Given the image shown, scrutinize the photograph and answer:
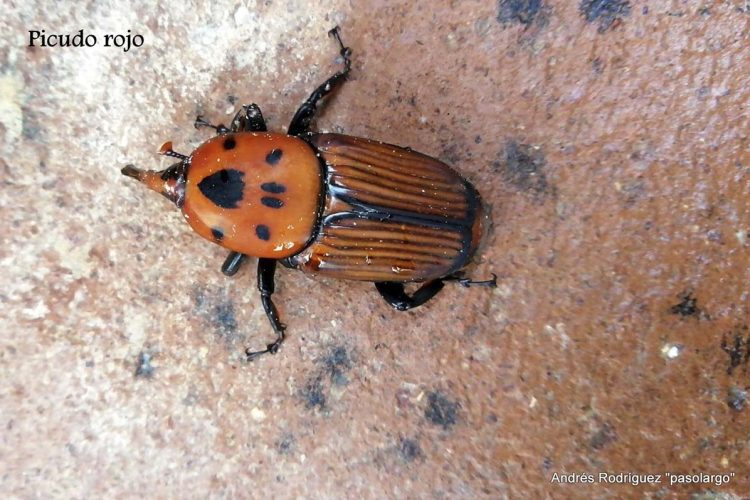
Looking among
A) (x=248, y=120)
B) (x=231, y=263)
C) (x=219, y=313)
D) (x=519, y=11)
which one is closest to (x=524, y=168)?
(x=519, y=11)

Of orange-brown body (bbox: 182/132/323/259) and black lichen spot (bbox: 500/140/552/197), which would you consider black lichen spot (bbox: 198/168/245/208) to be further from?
black lichen spot (bbox: 500/140/552/197)

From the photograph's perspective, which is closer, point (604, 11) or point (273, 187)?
point (604, 11)

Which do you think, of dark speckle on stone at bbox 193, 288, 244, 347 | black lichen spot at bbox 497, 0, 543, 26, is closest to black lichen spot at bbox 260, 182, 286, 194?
dark speckle on stone at bbox 193, 288, 244, 347

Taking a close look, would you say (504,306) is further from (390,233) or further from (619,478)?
(619,478)

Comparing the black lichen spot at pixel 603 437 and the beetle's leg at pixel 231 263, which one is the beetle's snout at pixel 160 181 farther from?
the black lichen spot at pixel 603 437

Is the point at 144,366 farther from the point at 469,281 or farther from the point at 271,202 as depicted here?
the point at 469,281

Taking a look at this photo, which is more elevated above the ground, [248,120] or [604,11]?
[604,11]
